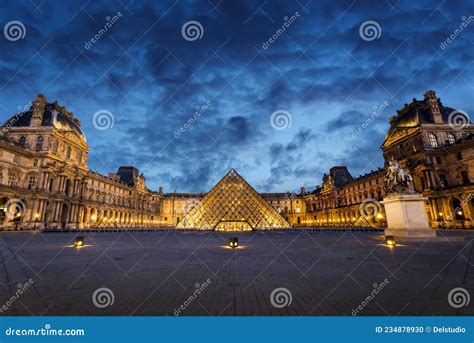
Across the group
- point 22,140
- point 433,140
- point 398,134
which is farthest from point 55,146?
point 433,140

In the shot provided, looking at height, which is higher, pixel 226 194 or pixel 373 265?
pixel 226 194

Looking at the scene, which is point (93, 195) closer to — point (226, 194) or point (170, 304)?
point (226, 194)

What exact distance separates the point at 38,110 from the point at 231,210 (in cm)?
A: 3276

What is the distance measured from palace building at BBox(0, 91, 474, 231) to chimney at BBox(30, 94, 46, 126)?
11 cm

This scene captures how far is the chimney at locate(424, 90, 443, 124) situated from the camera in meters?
32.4

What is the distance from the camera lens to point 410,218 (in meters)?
11.8

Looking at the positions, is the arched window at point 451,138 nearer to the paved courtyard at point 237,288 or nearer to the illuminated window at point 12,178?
the paved courtyard at point 237,288

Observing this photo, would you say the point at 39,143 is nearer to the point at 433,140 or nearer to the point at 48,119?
the point at 48,119

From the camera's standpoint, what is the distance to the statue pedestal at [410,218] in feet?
37.7

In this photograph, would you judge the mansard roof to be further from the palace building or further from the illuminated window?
the illuminated window

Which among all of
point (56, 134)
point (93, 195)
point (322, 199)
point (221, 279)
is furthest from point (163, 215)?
point (221, 279)

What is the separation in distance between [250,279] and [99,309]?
2480 mm

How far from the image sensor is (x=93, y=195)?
140ft

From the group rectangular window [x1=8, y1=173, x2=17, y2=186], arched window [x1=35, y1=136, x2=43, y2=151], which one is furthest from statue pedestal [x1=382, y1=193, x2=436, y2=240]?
arched window [x1=35, y1=136, x2=43, y2=151]
